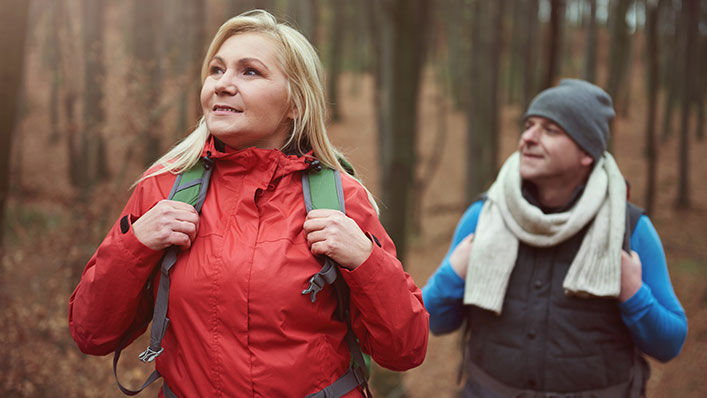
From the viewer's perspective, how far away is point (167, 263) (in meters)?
1.69

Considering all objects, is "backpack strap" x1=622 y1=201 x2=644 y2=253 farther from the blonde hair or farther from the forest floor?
the blonde hair

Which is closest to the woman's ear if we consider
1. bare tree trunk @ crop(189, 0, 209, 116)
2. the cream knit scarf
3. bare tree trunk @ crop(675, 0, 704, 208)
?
the cream knit scarf

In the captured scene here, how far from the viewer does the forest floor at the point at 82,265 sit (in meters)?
4.72

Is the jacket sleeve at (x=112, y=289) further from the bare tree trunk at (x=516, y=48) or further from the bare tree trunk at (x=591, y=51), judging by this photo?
the bare tree trunk at (x=516, y=48)

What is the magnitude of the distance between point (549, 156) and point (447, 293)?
2.80 feet

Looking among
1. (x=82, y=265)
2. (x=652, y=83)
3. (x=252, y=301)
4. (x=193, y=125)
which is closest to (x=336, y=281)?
(x=252, y=301)

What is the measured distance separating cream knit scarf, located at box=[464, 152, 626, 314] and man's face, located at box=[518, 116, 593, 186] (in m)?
0.09

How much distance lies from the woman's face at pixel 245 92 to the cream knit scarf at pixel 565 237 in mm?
1316

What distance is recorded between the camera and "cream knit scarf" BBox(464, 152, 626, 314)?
2400mm

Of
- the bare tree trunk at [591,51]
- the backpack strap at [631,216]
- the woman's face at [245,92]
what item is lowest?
the bare tree trunk at [591,51]

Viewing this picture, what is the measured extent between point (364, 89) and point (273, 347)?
35.0 metres

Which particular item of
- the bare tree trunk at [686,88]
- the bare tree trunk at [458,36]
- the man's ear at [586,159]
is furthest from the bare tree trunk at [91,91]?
the bare tree trunk at [686,88]

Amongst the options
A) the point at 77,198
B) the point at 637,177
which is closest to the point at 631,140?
the point at 637,177

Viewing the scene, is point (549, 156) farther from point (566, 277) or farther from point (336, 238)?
point (336, 238)
